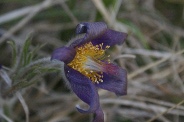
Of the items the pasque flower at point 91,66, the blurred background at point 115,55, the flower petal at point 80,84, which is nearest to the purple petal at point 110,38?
the pasque flower at point 91,66

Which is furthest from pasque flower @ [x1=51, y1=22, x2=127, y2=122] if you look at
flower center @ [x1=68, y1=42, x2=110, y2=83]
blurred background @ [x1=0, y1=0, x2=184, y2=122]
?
blurred background @ [x1=0, y1=0, x2=184, y2=122]

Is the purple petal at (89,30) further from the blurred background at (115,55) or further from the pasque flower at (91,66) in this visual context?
the blurred background at (115,55)

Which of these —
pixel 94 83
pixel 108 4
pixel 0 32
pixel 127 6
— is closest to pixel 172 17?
pixel 127 6

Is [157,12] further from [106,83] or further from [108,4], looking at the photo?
[106,83]

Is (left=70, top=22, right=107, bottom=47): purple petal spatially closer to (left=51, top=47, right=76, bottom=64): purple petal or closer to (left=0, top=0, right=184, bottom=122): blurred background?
(left=51, top=47, right=76, bottom=64): purple petal

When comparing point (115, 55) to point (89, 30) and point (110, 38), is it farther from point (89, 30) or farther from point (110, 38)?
point (89, 30)

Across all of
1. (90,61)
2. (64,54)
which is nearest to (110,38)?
(90,61)
